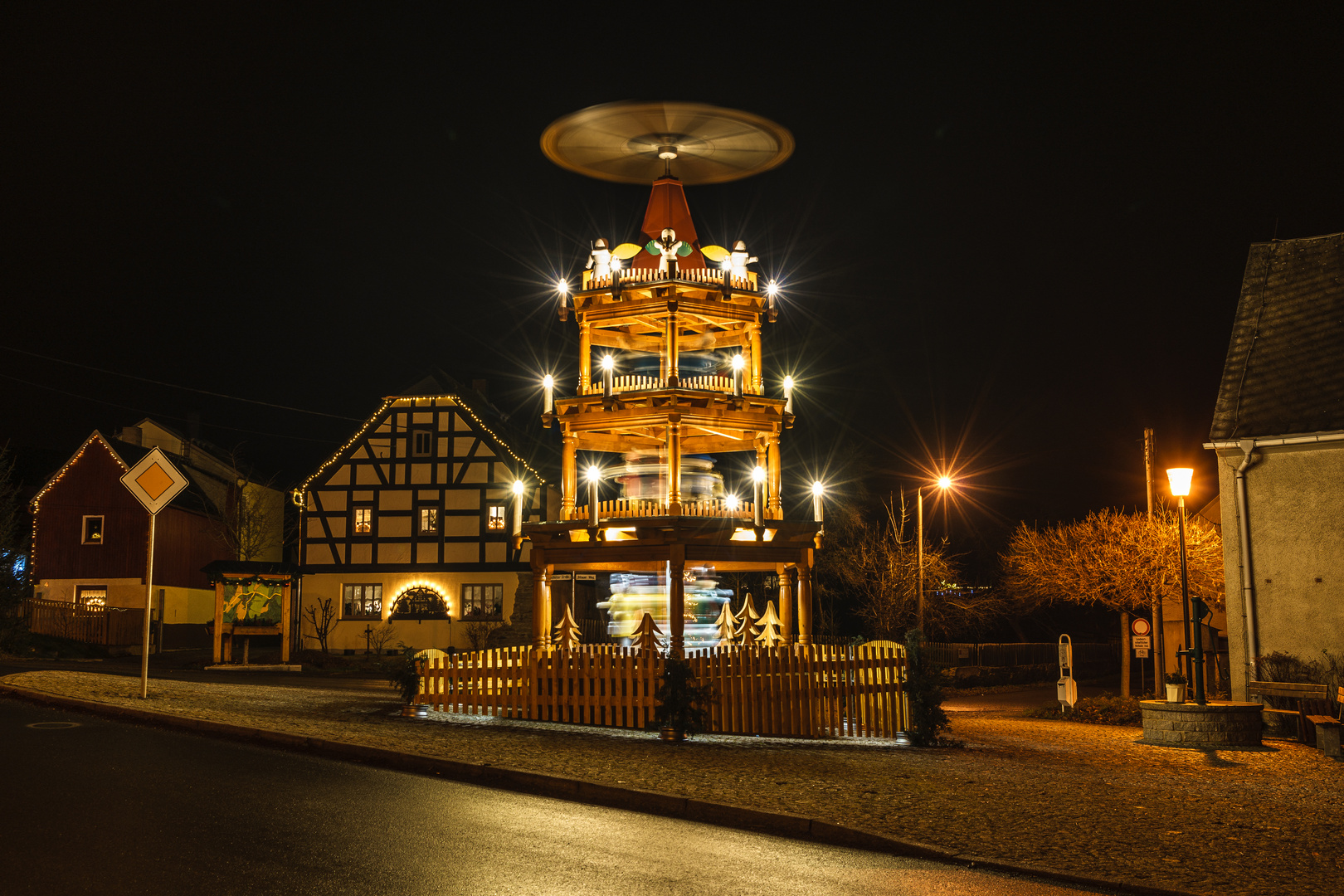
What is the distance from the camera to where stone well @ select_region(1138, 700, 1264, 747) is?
16016mm

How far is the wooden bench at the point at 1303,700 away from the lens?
1666 centimetres

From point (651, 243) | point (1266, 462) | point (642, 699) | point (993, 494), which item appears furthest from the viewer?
point (993, 494)

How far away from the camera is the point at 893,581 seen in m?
41.7

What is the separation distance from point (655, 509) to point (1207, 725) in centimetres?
1058

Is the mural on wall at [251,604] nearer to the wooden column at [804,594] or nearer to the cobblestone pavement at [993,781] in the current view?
the cobblestone pavement at [993,781]

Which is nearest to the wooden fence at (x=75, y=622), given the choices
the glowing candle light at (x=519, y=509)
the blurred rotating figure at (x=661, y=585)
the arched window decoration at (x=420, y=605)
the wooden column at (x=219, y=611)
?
the wooden column at (x=219, y=611)

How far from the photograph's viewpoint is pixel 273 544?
5662 centimetres

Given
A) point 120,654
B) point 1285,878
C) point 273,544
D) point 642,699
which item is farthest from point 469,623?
point 1285,878

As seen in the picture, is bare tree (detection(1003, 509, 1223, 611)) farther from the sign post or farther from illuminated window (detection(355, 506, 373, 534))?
illuminated window (detection(355, 506, 373, 534))

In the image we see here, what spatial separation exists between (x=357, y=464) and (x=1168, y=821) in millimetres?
39680

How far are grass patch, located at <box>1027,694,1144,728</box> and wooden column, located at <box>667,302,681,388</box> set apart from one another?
1055cm

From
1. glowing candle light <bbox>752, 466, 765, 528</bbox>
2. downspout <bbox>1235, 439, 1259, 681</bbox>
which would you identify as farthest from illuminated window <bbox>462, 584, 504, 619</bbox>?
downspout <bbox>1235, 439, 1259, 681</bbox>

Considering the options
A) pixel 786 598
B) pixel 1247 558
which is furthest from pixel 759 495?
pixel 1247 558

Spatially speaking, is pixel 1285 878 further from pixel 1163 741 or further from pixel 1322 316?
pixel 1322 316
